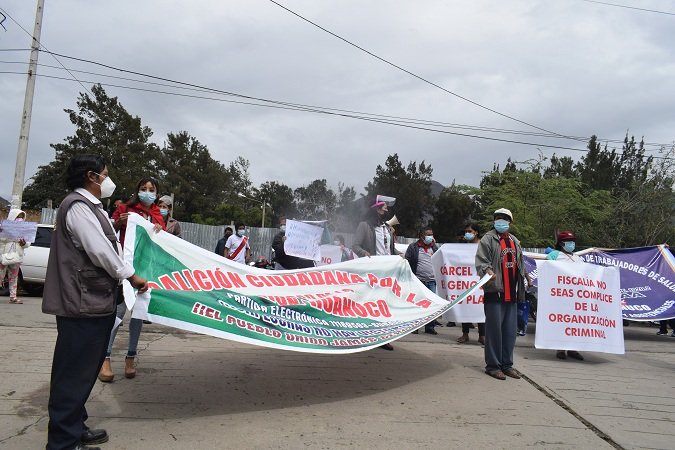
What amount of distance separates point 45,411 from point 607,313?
20.9ft

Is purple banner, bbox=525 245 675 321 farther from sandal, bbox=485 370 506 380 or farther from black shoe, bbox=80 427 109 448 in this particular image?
black shoe, bbox=80 427 109 448

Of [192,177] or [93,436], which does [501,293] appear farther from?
[192,177]

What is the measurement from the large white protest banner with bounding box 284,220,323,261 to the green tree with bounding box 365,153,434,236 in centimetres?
2806

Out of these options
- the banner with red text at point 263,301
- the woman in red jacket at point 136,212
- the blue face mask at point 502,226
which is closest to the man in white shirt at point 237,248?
the banner with red text at point 263,301

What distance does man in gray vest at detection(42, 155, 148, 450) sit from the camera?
2.88 m

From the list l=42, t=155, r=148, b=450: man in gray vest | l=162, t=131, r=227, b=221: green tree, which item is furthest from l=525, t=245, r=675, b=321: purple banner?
l=162, t=131, r=227, b=221: green tree

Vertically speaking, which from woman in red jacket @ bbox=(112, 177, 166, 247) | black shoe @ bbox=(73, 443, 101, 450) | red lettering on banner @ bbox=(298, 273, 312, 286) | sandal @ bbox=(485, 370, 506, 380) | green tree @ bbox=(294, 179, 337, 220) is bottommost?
black shoe @ bbox=(73, 443, 101, 450)

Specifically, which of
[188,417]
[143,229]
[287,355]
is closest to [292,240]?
[287,355]

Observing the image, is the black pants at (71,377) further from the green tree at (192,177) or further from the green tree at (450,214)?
the green tree at (192,177)

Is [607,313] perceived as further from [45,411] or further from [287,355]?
[45,411]

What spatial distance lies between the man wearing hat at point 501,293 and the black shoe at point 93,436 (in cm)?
376

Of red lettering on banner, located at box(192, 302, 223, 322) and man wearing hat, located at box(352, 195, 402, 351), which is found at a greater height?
man wearing hat, located at box(352, 195, 402, 351)

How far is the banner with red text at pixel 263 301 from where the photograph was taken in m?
3.80

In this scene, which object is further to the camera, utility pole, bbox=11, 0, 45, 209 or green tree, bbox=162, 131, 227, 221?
green tree, bbox=162, 131, 227, 221
